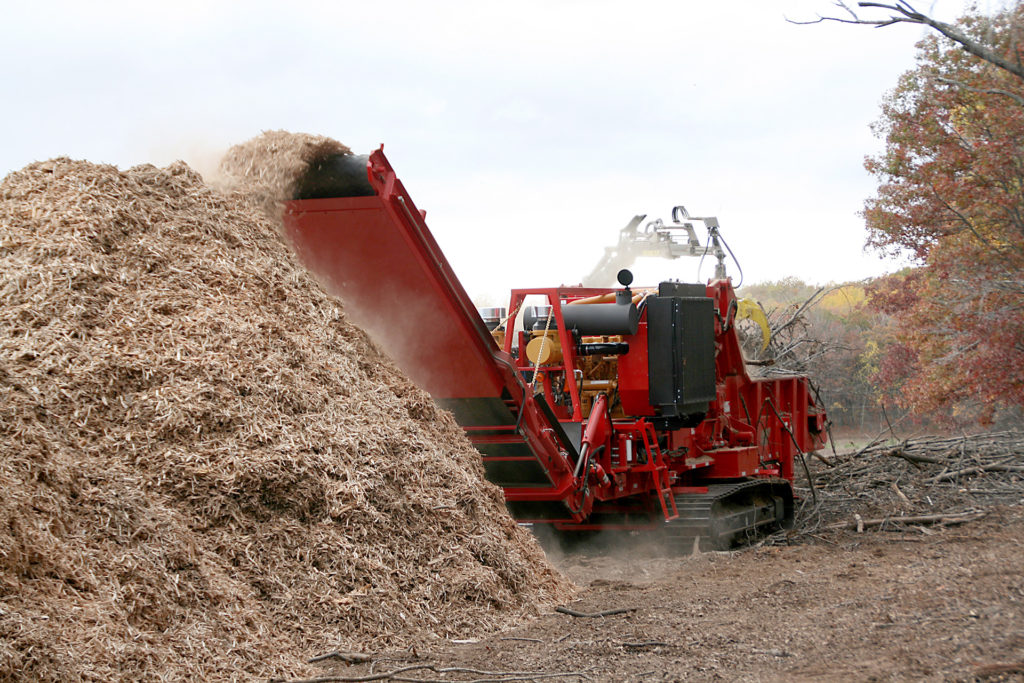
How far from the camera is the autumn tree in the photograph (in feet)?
45.3

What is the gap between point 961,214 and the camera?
50.5ft

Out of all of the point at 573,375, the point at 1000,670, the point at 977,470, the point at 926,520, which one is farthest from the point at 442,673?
the point at 977,470

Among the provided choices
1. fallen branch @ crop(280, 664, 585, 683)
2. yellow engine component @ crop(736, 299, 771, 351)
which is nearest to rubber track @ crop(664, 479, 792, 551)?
yellow engine component @ crop(736, 299, 771, 351)

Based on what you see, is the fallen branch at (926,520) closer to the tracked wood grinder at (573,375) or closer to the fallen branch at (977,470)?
the tracked wood grinder at (573,375)

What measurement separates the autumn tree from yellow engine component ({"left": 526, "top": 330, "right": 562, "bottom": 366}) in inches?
246

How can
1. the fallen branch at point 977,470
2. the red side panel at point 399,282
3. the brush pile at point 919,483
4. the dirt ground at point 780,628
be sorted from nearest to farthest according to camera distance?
the dirt ground at point 780,628 → the red side panel at point 399,282 → the brush pile at point 919,483 → the fallen branch at point 977,470

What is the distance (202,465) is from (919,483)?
9.25 m

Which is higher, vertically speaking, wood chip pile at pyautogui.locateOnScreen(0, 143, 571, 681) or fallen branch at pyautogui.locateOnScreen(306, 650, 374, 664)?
wood chip pile at pyautogui.locateOnScreen(0, 143, 571, 681)

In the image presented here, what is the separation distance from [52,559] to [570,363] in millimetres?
4979

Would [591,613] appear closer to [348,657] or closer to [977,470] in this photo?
[348,657]

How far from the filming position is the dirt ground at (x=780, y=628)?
15.6 ft

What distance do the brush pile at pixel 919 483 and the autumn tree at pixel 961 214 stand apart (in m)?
1.48

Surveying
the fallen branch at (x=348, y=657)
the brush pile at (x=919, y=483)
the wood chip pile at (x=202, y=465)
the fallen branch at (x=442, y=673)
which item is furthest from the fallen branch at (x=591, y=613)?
the brush pile at (x=919, y=483)

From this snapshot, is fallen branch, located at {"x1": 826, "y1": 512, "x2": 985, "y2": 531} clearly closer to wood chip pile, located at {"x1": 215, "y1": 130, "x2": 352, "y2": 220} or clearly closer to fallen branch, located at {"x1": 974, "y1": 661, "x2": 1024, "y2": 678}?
fallen branch, located at {"x1": 974, "y1": 661, "x2": 1024, "y2": 678}
